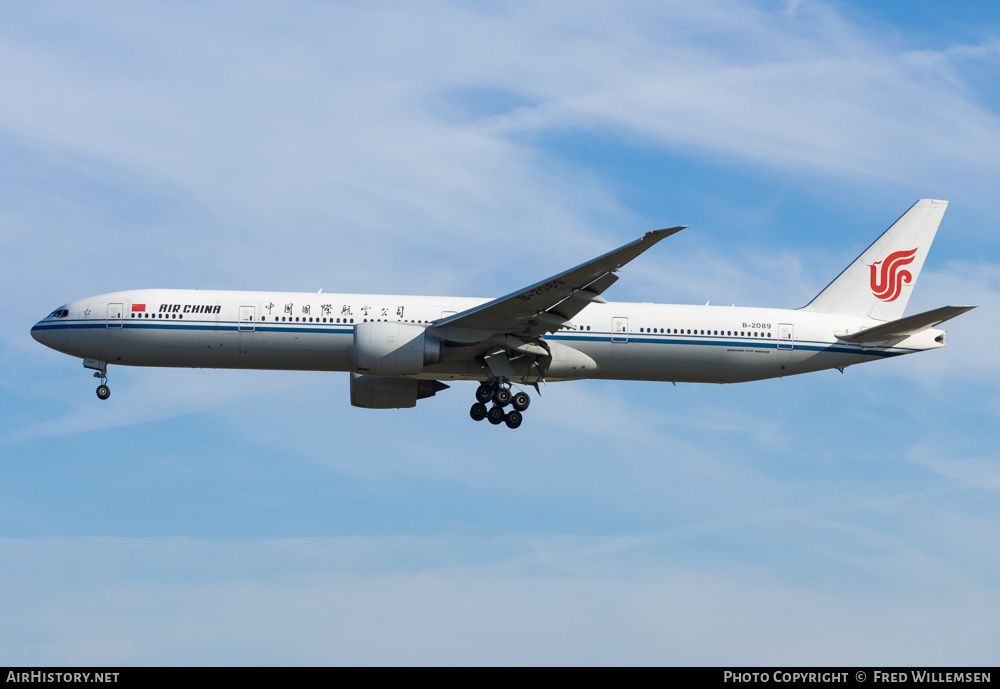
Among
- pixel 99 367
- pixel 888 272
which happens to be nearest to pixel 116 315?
pixel 99 367

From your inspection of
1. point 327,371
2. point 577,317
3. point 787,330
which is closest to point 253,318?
point 327,371

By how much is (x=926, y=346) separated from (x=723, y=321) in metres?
6.45

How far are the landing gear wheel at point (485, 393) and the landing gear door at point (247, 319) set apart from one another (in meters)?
6.94

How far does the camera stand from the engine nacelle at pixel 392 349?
31.6 metres

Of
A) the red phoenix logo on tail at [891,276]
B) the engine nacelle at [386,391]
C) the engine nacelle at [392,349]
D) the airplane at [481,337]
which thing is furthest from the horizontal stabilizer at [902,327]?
the engine nacelle at [386,391]

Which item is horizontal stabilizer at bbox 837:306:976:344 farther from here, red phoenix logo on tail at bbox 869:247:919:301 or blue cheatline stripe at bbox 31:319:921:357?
red phoenix logo on tail at bbox 869:247:919:301

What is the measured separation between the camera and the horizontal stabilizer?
110 feet

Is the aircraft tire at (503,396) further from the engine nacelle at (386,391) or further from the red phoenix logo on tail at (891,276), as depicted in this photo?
the red phoenix logo on tail at (891,276)

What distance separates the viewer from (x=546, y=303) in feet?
105

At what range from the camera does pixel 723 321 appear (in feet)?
114

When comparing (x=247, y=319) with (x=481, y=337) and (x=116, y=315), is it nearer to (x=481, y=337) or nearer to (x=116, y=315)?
(x=116, y=315)

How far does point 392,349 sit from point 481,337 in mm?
2665
